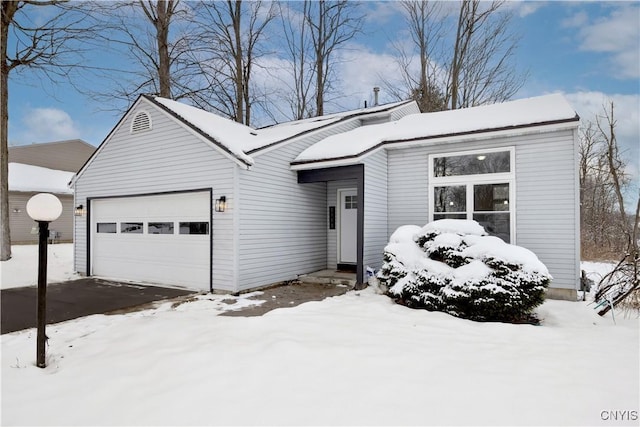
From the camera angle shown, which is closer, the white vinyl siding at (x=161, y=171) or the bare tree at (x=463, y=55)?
the white vinyl siding at (x=161, y=171)

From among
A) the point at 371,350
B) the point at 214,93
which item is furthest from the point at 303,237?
the point at 214,93

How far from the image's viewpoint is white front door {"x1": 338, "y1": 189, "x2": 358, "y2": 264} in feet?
31.8

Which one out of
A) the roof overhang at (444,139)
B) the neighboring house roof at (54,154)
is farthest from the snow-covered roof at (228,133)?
the neighboring house roof at (54,154)

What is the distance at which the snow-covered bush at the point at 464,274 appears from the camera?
17.3 feet

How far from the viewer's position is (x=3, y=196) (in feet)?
39.7

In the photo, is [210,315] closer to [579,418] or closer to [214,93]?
[579,418]

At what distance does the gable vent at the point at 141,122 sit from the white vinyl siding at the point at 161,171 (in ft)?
0.42

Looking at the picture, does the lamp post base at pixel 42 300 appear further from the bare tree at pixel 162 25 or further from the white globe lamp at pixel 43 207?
the bare tree at pixel 162 25

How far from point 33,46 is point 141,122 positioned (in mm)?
7689

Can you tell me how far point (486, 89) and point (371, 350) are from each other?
1905 centimetres

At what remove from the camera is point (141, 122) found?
8984 mm

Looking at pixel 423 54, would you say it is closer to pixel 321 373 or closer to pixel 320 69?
pixel 320 69

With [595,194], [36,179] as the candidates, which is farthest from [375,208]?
[36,179]

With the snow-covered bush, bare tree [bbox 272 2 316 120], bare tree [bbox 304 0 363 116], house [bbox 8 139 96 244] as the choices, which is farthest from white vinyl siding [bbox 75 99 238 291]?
bare tree [bbox 304 0 363 116]
